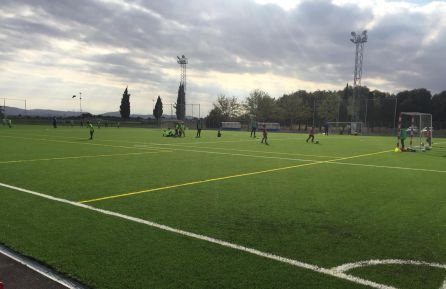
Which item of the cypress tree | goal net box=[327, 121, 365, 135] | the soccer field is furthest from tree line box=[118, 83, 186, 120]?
the soccer field

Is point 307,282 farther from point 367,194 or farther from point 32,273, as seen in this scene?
point 367,194

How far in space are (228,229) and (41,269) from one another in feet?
9.09

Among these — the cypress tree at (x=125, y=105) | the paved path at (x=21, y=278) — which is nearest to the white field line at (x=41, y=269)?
the paved path at (x=21, y=278)

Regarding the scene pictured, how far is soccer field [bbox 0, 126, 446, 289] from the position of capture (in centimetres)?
471

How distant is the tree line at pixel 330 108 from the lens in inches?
2399

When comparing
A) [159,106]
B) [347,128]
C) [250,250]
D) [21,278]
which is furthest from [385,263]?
[159,106]

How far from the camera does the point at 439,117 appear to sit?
292 ft

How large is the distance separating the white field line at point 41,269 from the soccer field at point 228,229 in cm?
11

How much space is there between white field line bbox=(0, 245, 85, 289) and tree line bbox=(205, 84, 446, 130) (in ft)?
193

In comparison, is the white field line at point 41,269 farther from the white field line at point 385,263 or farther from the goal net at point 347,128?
the goal net at point 347,128

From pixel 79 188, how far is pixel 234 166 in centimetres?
667

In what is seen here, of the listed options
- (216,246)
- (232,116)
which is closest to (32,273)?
(216,246)

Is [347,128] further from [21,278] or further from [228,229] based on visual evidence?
[21,278]

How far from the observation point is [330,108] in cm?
9644
